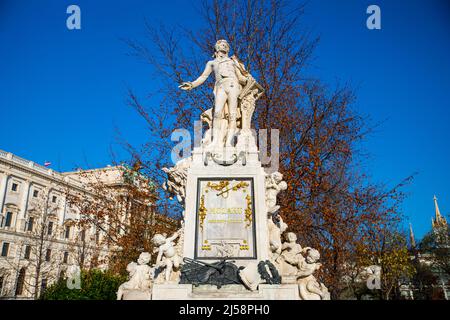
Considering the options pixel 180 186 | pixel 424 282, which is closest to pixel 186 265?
pixel 180 186

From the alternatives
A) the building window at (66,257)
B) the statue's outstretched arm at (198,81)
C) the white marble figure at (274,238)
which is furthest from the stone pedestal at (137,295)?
the building window at (66,257)

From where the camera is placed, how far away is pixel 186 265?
6.16 m

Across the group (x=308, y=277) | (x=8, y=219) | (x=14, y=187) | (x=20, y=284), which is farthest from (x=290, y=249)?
(x=14, y=187)

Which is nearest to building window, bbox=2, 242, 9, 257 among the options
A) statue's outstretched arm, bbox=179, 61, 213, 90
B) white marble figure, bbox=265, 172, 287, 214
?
statue's outstretched arm, bbox=179, 61, 213, 90

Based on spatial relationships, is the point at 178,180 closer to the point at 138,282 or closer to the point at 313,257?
the point at 138,282

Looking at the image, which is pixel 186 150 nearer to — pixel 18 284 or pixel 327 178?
pixel 327 178

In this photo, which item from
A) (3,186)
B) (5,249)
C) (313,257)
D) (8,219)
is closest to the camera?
(313,257)

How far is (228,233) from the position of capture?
263 inches

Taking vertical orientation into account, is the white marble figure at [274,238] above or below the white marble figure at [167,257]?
above

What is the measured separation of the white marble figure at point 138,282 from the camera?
595 cm

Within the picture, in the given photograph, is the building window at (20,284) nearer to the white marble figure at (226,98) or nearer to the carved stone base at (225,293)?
the white marble figure at (226,98)

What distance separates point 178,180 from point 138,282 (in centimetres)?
220

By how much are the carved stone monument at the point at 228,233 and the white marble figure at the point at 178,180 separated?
22 millimetres
